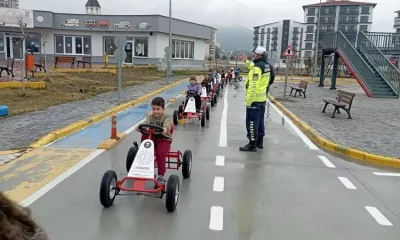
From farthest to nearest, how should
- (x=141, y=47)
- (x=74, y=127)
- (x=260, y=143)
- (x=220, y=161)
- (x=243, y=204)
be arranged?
1. (x=141, y=47)
2. (x=74, y=127)
3. (x=260, y=143)
4. (x=220, y=161)
5. (x=243, y=204)

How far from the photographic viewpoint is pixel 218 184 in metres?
5.64

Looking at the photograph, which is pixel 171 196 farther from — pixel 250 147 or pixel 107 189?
pixel 250 147

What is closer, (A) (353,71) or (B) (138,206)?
(B) (138,206)

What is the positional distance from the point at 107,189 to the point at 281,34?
136327 mm

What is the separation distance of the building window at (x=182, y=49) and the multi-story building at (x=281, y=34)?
88.1 m

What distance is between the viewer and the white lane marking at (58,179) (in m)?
4.82

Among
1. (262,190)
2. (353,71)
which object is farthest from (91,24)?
(262,190)

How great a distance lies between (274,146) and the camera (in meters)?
8.37

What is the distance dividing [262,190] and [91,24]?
35801mm

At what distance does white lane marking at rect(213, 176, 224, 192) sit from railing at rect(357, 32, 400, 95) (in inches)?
695

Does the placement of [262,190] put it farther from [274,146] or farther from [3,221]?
[3,221]

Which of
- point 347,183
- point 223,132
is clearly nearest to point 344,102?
point 223,132

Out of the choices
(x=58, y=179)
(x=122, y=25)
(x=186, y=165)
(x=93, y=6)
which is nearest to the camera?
(x=58, y=179)

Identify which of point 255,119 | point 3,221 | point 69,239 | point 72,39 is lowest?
point 69,239
